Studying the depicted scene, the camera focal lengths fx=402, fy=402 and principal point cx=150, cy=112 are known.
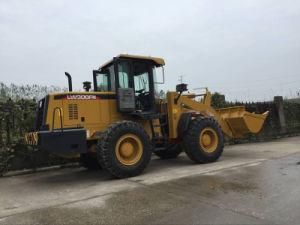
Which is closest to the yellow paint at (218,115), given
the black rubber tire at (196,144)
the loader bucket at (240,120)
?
the loader bucket at (240,120)

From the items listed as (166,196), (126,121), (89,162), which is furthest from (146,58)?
(166,196)

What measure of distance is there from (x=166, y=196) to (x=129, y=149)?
2.23 metres

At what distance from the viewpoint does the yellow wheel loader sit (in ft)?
27.4

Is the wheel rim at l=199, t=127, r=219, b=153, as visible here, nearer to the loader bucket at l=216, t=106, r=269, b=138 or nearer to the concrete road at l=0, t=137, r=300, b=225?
the concrete road at l=0, t=137, r=300, b=225

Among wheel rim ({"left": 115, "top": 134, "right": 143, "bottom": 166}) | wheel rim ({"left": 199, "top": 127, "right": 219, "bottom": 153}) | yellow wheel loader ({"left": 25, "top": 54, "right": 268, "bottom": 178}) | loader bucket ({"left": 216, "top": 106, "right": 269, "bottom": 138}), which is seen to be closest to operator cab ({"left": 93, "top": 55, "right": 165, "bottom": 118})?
yellow wheel loader ({"left": 25, "top": 54, "right": 268, "bottom": 178})

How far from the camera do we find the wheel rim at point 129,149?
858 cm

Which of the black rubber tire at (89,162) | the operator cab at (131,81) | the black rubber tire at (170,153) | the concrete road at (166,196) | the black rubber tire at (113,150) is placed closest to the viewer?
the concrete road at (166,196)

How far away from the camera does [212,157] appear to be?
1023 centimetres

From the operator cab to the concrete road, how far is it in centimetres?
159

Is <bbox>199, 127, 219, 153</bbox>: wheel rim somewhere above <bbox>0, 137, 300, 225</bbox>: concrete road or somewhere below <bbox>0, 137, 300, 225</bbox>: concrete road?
above

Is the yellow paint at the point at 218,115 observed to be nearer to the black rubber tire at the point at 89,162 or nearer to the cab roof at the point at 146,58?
the cab roof at the point at 146,58

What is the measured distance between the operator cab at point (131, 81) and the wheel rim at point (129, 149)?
0.79 metres

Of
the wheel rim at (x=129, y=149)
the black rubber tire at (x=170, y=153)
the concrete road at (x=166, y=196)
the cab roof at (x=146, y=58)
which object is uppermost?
the cab roof at (x=146, y=58)

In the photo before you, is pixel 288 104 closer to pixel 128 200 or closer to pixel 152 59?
pixel 152 59
